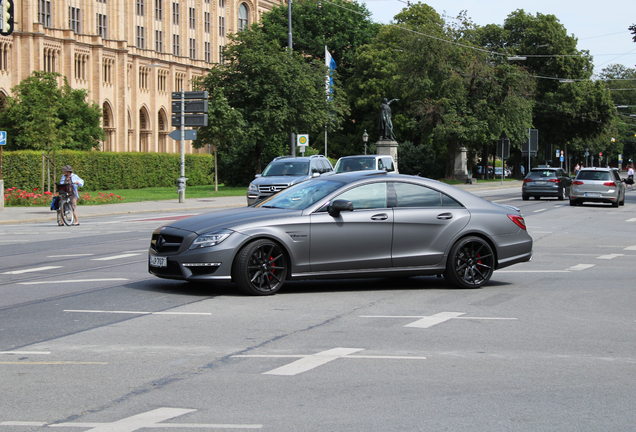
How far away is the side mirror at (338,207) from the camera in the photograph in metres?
9.89

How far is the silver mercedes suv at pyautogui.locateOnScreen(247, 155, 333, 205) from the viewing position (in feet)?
94.3

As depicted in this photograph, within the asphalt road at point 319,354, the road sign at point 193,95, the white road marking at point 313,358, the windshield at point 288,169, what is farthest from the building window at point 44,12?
the white road marking at point 313,358

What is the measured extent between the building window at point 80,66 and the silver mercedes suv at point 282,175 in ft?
165

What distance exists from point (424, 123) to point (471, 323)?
54051mm

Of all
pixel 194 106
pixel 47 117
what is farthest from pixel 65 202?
pixel 47 117

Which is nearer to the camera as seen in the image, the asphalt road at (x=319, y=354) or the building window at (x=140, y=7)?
the asphalt road at (x=319, y=354)

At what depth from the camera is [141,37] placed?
84.9 m

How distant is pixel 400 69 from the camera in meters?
63.6

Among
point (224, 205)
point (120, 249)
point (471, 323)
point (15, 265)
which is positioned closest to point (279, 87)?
point (224, 205)

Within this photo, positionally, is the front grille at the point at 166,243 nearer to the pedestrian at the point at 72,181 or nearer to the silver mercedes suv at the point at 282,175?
the pedestrian at the point at 72,181

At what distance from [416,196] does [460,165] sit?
57.8m

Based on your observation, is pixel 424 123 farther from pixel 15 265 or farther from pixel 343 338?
pixel 343 338

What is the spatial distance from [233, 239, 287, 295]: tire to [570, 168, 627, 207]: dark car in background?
26.0 metres

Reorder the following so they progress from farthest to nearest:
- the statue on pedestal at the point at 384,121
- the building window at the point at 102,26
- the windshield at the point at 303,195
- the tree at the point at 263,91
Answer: the building window at the point at 102,26 < the statue on pedestal at the point at 384,121 < the tree at the point at 263,91 < the windshield at the point at 303,195
